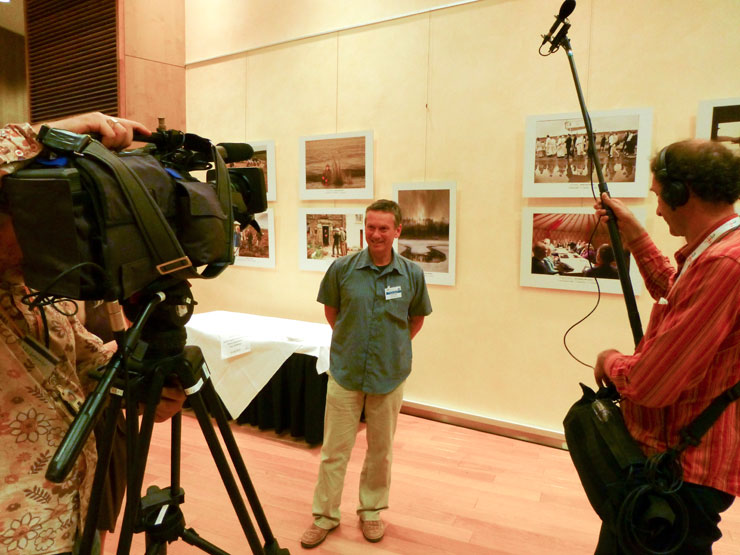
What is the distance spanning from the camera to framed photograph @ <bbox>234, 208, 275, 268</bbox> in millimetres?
4227

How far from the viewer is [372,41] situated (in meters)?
3.63

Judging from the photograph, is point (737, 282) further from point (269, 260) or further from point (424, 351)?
point (269, 260)

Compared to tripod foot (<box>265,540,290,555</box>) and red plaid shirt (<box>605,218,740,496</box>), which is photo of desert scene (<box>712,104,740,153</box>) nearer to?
red plaid shirt (<box>605,218,740,496</box>)

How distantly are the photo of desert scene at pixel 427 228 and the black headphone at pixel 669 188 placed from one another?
6.82 feet

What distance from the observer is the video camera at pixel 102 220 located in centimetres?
76

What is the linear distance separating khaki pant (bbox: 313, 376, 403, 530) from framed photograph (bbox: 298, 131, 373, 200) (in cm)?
182

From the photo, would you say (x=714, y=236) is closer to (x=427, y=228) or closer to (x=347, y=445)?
(x=347, y=445)

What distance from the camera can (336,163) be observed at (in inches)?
151

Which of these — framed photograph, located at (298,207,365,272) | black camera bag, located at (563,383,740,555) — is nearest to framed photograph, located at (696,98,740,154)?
black camera bag, located at (563,383,740,555)

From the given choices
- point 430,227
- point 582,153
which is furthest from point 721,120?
point 430,227

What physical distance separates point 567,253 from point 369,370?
5.17ft

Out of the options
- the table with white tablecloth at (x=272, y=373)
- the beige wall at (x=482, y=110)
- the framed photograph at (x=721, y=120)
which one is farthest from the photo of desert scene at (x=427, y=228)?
the framed photograph at (x=721, y=120)

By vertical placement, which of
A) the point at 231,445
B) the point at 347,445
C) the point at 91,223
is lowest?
the point at 347,445

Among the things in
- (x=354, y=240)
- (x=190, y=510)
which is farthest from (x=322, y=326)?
(x=190, y=510)
